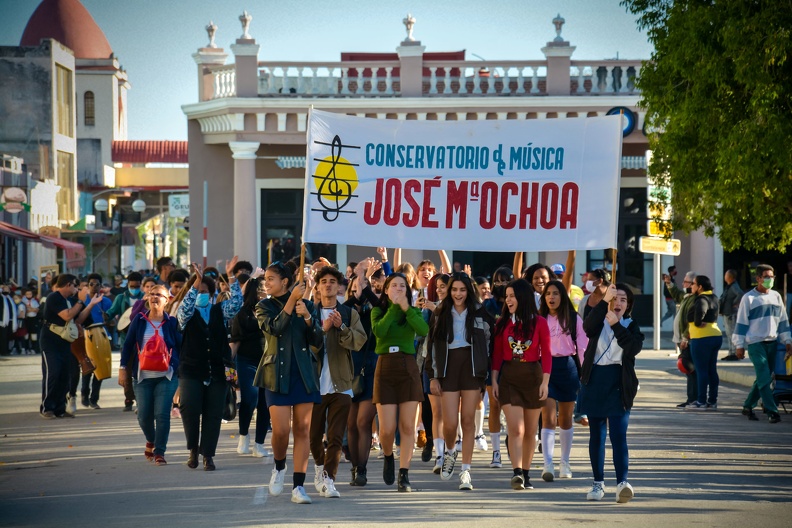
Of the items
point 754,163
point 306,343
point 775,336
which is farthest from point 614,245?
point 754,163

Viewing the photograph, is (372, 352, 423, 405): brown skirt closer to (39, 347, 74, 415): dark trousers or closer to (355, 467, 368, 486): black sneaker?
(355, 467, 368, 486): black sneaker

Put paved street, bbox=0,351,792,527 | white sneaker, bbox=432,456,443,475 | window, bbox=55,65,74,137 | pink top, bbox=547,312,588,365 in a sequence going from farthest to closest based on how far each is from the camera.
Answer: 1. window, bbox=55,65,74,137
2. white sneaker, bbox=432,456,443,475
3. pink top, bbox=547,312,588,365
4. paved street, bbox=0,351,792,527

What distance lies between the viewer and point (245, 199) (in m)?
35.2

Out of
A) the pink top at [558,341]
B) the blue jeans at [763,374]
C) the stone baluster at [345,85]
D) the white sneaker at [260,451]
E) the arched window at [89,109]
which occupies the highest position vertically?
the arched window at [89,109]

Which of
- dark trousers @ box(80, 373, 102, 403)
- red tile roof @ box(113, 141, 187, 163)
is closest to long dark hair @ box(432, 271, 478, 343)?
dark trousers @ box(80, 373, 102, 403)

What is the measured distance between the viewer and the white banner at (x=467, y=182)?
36.2 ft

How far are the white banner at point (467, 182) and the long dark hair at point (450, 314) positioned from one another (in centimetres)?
53

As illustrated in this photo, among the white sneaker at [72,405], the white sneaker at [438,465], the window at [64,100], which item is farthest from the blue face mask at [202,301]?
the window at [64,100]

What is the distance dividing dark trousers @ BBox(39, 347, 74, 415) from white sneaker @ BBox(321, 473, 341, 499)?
690 centimetres

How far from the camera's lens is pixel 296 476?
31.8ft

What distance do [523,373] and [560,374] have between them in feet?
2.94

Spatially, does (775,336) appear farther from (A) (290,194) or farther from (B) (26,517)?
(A) (290,194)

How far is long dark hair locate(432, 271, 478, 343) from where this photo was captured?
34.9ft

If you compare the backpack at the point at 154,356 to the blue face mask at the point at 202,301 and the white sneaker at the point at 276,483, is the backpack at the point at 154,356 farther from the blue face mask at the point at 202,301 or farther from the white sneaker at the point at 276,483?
the white sneaker at the point at 276,483
